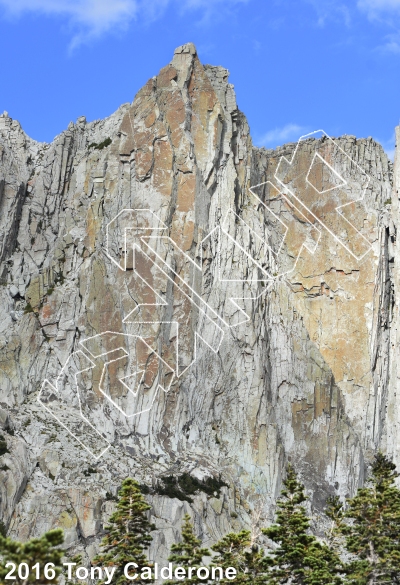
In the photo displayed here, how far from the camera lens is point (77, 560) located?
4747 centimetres

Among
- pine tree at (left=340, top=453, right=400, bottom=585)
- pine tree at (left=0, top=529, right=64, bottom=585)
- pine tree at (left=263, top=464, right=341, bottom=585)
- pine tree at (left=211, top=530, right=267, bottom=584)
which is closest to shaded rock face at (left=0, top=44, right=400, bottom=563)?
pine tree at (left=211, top=530, right=267, bottom=584)

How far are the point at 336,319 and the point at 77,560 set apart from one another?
53.3 meters

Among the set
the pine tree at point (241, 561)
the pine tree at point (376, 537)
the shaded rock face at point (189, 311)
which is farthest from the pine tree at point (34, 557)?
the shaded rock face at point (189, 311)

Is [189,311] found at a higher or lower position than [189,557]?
higher

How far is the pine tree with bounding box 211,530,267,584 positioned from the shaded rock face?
16308 mm

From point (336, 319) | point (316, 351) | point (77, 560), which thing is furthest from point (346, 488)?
point (77, 560)

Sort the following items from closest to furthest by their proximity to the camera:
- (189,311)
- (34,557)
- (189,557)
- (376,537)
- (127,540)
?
1. (34,557)
2. (189,557)
3. (127,540)
4. (376,537)
5. (189,311)

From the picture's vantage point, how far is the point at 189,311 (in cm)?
7962

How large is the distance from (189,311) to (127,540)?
36.5m

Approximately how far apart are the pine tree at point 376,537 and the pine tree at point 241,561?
5255 millimetres

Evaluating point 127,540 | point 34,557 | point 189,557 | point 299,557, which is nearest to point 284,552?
point 299,557

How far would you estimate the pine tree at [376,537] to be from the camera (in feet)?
148

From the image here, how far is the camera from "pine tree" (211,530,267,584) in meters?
44.9

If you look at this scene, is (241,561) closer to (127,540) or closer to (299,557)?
(299,557)
